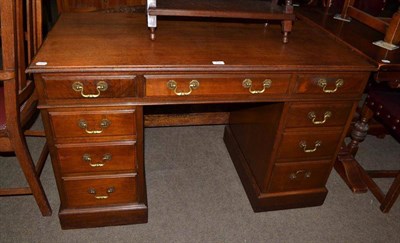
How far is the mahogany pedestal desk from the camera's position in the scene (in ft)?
4.50

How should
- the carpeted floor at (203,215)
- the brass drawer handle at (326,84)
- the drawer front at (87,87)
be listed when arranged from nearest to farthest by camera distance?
the drawer front at (87,87) → the brass drawer handle at (326,84) → the carpeted floor at (203,215)

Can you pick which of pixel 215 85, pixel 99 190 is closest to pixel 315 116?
pixel 215 85

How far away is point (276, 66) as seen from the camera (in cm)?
145

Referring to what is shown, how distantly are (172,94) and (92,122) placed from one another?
1.24ft

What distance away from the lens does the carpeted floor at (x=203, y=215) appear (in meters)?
1.80

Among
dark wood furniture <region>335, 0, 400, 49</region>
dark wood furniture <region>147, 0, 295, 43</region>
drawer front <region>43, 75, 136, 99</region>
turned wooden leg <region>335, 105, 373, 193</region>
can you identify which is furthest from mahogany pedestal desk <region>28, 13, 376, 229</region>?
turned wooden leg <region>335, 105, 373, 193</region>

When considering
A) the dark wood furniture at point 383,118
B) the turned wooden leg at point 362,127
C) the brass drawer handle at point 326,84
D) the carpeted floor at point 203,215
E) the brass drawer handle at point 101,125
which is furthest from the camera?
the turned wooden leg at point 362,127

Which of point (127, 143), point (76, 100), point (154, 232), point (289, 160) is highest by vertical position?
point (76, 100)

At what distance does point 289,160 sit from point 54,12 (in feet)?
14.3

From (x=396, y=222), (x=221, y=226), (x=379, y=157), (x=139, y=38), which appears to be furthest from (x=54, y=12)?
(x=396, y=222)

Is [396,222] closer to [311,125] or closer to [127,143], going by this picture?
[311,125]

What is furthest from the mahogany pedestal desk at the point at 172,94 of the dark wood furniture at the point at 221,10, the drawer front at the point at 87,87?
the dark wood furniture at the point at 221,10

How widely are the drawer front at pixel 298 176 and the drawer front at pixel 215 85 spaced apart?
50cm

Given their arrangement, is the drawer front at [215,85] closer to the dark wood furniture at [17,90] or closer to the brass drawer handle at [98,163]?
the brass drawer handle at [98,163]
